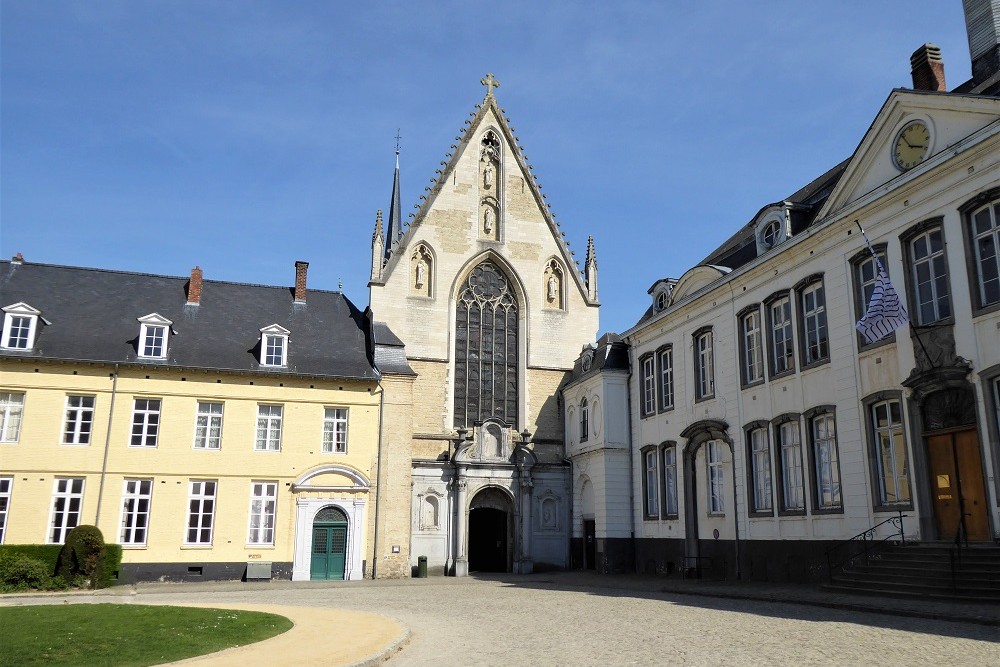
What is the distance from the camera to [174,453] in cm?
2798

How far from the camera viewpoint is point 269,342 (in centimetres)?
3038

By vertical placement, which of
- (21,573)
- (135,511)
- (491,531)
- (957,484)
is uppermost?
(957,484)

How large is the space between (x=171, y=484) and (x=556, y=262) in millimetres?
18479

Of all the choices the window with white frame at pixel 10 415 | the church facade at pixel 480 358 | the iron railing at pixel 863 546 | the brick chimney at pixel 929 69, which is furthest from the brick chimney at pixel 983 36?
the window with white frame at pixel 10 415

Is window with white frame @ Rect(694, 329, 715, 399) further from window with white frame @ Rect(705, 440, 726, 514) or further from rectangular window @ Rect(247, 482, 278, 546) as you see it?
rectangular window @ Rect(247, 482, 278, 546)

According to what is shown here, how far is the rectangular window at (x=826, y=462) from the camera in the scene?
67.5 ft

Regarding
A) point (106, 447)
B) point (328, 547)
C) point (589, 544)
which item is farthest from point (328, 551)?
point (589, 544)

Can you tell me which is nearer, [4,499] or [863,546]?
[863,546]

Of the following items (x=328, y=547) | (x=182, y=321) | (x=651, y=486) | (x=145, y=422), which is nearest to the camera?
(x=145, y=422)

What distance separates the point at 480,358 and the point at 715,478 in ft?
42.0

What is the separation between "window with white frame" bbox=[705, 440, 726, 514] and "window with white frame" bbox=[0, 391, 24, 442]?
21796 millimetres

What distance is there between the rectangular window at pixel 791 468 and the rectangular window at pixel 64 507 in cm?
2136

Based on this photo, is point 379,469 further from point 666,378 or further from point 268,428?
point 666,378

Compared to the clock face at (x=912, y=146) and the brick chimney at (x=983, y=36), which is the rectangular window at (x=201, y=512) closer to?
the clock face at (x=912, y=146)
